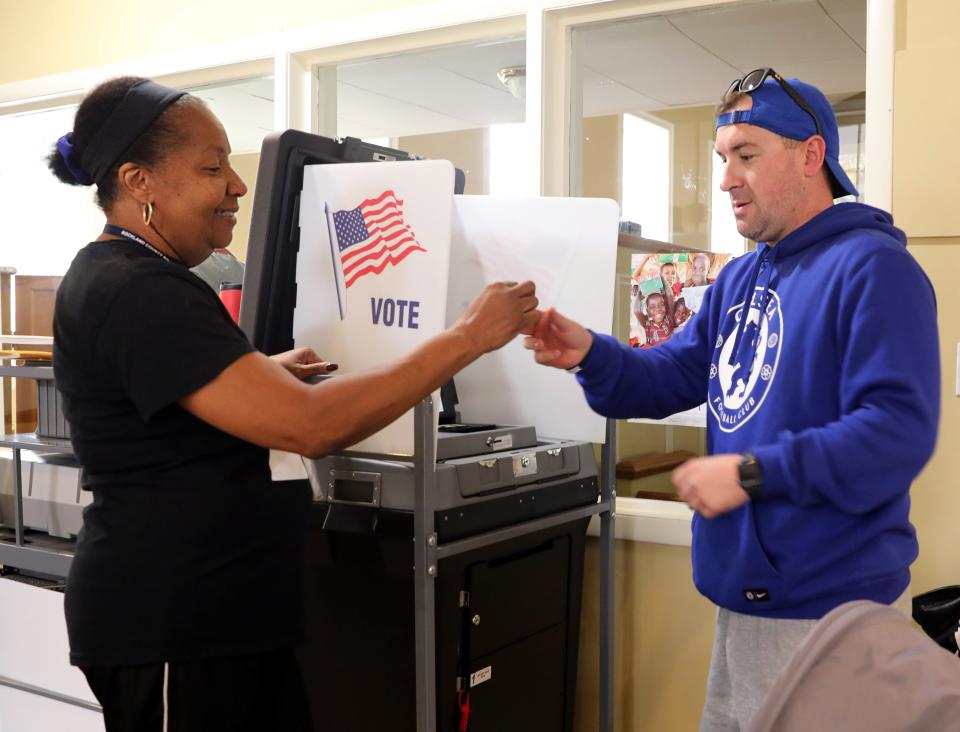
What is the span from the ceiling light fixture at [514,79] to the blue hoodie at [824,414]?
1724 millimetres

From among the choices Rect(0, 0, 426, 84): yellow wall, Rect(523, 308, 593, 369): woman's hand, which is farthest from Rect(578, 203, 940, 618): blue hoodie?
Rect(0, 0, 426, 84): yellow wall

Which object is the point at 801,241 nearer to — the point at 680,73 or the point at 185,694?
the point at 185,694

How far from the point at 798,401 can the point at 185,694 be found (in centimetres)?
95

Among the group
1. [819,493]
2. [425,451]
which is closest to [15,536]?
[425,451]

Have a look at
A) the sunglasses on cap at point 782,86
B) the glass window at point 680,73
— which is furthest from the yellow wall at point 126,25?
the sunglasses on cap at point 782,86

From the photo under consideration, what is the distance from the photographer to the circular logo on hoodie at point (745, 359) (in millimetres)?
1456

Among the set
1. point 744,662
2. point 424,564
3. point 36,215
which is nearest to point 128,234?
point 424,564

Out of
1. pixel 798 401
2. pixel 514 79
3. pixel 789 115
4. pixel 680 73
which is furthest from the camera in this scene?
pixel 680 73

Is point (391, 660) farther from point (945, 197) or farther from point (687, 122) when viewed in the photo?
point (687, 122)

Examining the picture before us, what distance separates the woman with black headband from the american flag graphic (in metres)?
0.38

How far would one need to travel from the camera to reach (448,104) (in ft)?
12.5

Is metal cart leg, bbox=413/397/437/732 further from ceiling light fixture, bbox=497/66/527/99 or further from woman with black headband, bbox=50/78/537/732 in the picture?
ceiling light fixture, bbox=497/66/527/99

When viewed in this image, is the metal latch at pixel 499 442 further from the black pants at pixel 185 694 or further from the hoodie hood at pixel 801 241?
the black pants at pixel 185 694

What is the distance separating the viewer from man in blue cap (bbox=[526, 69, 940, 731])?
4.25 feet
